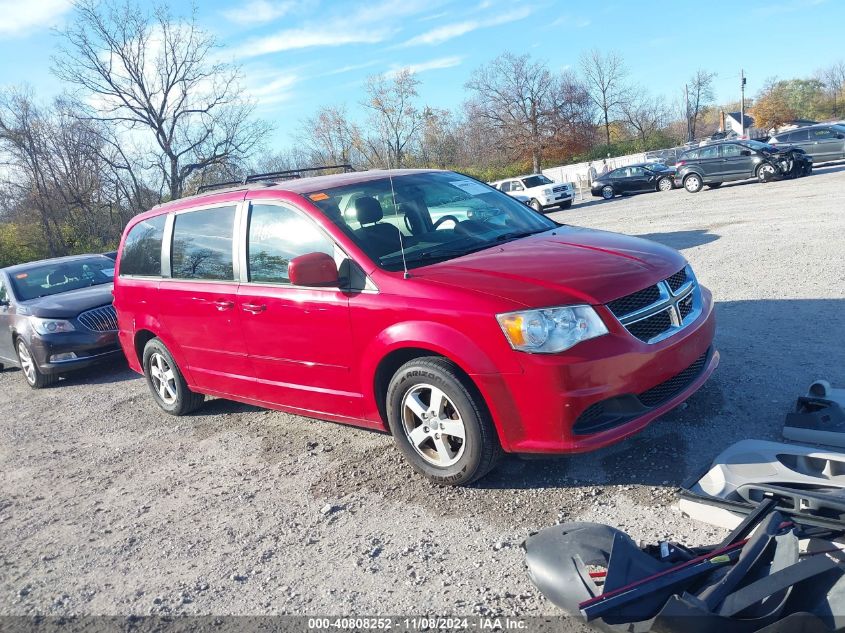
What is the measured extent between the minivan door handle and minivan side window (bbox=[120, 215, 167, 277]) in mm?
→ 1469

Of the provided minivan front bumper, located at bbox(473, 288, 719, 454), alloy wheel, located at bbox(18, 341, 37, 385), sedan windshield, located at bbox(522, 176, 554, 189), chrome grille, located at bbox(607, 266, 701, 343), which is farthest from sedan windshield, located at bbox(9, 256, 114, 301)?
sedan windshield, located at bbox(522, 176, 554, 189)

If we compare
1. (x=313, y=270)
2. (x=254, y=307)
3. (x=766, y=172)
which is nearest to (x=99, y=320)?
(x=254, y=307)

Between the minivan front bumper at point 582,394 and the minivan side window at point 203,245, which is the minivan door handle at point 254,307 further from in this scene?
the minivan front bumper at point 582,394

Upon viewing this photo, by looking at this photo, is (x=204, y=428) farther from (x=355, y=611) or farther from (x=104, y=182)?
(x=104, y=182)

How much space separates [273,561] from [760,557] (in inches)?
89.1

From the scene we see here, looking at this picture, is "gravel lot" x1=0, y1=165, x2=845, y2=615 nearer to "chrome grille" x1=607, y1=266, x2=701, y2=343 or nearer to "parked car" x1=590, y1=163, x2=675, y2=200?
"chrome grille" x1=607, y1=266, x2=701, y2=343

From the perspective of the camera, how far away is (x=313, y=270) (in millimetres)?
3963

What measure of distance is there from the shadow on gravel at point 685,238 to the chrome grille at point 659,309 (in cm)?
744

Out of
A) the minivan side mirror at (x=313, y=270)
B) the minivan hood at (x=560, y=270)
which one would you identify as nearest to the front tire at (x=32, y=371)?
the minivan side mirror at (x=313, y=270)

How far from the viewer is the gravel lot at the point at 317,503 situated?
10.4 feet

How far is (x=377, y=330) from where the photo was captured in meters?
3.91

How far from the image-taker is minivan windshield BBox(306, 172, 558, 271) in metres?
4.24

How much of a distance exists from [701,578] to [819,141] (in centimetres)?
2768

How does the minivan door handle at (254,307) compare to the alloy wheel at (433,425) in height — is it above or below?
above
